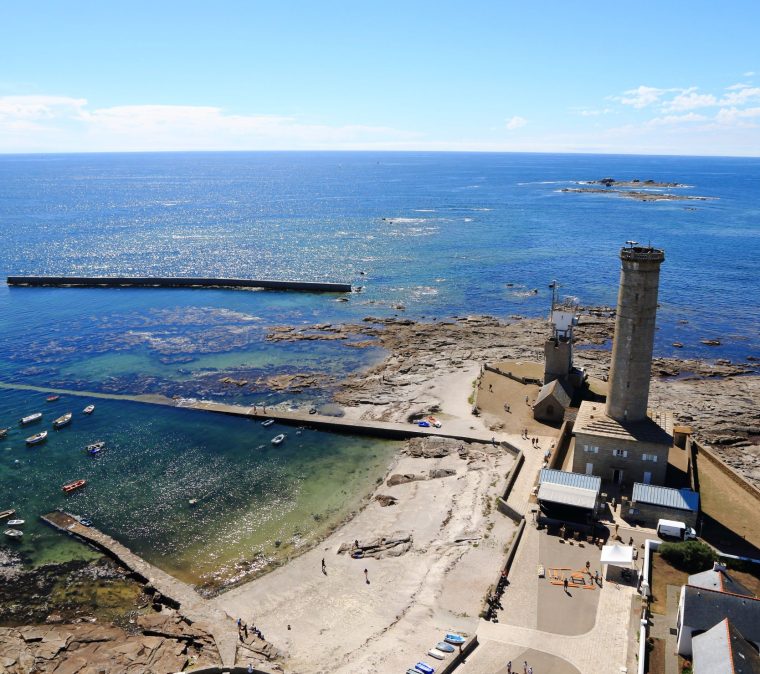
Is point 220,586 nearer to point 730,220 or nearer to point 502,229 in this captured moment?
point 502,229

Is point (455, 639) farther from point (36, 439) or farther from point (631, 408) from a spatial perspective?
point (36, 439)

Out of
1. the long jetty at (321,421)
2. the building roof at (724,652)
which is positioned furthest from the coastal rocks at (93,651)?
the long jetty at (321,421)

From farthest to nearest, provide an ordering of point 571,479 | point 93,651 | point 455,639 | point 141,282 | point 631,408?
point 141,282 → point 631,408 → point 571,479 → point 93,651 → point 455,639

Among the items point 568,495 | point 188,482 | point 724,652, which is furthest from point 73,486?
point 724,652

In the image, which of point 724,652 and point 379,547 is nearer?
point 724,652

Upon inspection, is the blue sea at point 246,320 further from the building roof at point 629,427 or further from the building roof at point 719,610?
the building roof at point 719,610
